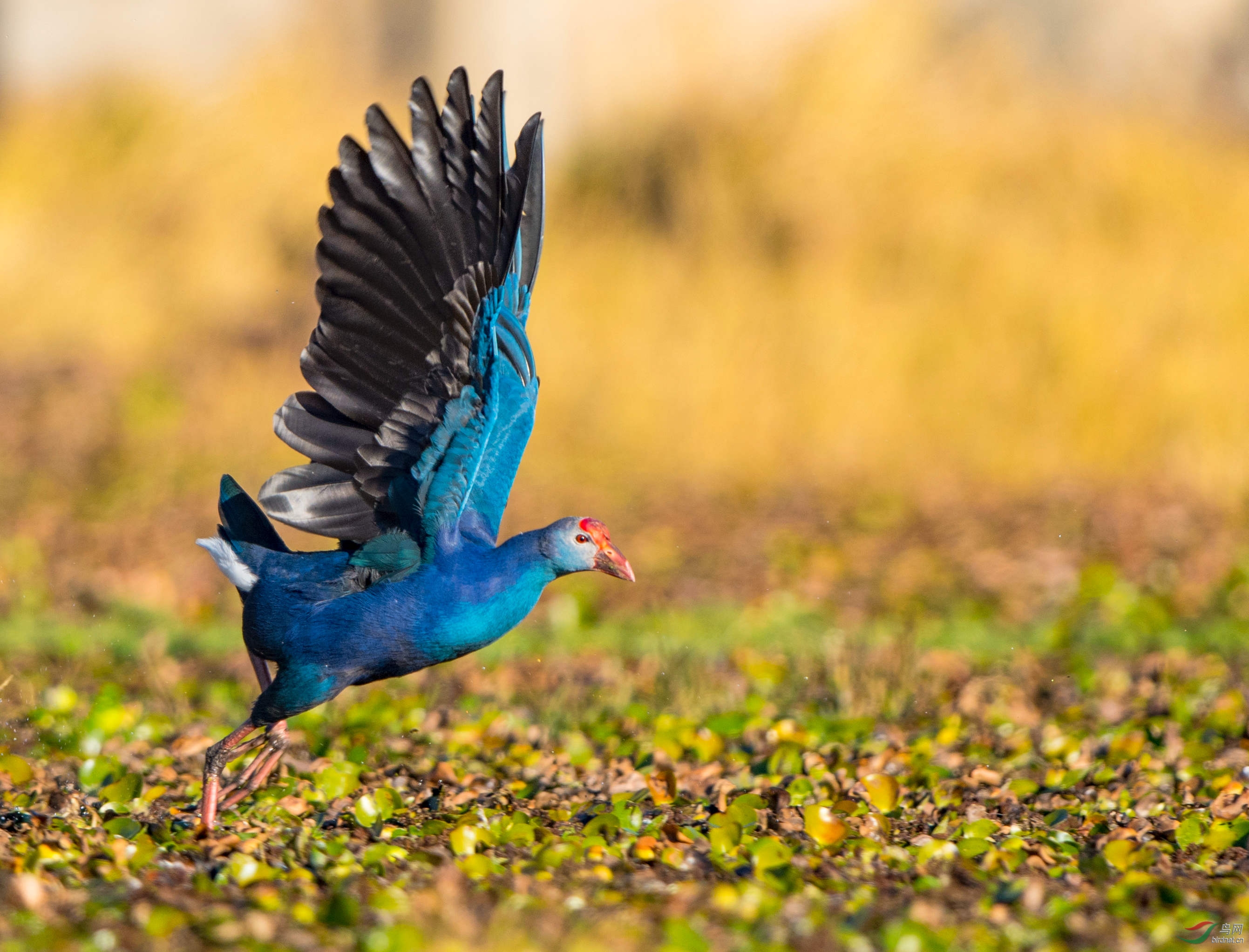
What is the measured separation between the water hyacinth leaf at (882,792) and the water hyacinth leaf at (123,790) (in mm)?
2268

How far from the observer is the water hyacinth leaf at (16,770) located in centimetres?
446

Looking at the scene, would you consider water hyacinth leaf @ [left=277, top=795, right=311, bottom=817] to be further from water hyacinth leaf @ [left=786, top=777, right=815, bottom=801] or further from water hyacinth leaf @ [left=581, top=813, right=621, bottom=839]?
water hyacinth leaf @ [left=786, top=777, right=815, bottom=801]

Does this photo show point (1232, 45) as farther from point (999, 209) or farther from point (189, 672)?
point (189, 672)

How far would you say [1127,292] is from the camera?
12.4 m

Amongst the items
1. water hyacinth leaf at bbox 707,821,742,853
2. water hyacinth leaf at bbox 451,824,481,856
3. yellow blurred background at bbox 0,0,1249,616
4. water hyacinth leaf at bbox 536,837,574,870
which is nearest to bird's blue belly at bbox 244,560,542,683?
water hyacinth leaf at bbox 451,824,481,856

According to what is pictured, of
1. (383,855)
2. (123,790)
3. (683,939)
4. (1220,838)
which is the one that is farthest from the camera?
(123,790)

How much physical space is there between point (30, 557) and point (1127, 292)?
909cm

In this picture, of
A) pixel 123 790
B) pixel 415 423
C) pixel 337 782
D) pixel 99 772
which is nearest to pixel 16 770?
pixel 99 772

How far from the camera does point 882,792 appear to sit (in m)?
4.43

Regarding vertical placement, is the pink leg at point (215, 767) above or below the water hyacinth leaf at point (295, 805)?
above

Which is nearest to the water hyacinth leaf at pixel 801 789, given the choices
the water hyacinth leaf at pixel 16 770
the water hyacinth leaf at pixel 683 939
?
the water hyacinth leaf at pixel 683 939

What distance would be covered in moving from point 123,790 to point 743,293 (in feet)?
31.8

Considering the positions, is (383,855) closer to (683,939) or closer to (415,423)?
(683,939)

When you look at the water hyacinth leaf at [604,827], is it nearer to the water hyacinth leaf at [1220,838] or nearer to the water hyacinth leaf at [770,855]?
the water hyacinth leaf at [770,855]
